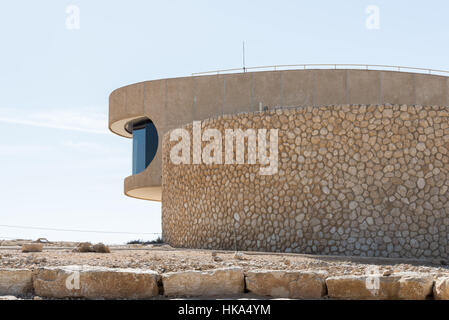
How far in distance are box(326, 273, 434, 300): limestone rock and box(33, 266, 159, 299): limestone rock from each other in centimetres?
200

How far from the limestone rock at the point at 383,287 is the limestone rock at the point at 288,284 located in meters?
0.16

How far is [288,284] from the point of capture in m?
6.52

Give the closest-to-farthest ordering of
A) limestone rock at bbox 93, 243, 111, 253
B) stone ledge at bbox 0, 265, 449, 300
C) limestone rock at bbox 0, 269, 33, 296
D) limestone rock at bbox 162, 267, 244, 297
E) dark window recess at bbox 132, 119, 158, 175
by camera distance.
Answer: stone ledge at bbox 0, 265, 449, 300 → limestone rock at bbox 162, 267, 244, 297 → limestone rock at bbox 0, 269, 33, 296 → limestone rock at bbox 93, 243, 111, 253 → dark window recess at bbox 132, 119, 158, 175

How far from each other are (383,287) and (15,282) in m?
4.06

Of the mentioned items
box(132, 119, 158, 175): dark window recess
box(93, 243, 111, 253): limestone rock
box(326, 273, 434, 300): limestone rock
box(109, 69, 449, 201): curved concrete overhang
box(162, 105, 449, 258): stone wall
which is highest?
box(109, 69, 449, 201): curved concrete overhang

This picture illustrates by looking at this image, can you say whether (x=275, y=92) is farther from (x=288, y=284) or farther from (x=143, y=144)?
(x=288, y=284)

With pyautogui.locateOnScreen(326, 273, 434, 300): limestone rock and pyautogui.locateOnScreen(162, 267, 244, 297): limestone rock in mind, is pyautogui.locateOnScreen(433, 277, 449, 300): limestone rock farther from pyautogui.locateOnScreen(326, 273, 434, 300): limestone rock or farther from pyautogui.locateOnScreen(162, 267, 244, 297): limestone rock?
pyautogui.locateOnScreen(162, 267, 244, 297): limestone rock

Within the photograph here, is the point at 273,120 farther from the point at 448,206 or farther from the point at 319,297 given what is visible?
the point at 319,297

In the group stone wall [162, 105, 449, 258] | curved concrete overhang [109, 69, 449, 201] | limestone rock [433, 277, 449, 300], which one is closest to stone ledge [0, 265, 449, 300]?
limestone rock [433, 277, 449, 300]

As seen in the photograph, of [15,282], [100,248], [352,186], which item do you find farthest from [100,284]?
[352,186]

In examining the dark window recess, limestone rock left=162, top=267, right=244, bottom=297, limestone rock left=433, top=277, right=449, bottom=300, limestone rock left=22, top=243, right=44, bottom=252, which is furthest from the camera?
the dark window recess

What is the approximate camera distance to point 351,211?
1266cm

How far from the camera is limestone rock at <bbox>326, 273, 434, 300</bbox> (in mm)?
6129

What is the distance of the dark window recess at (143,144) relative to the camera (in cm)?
2423
